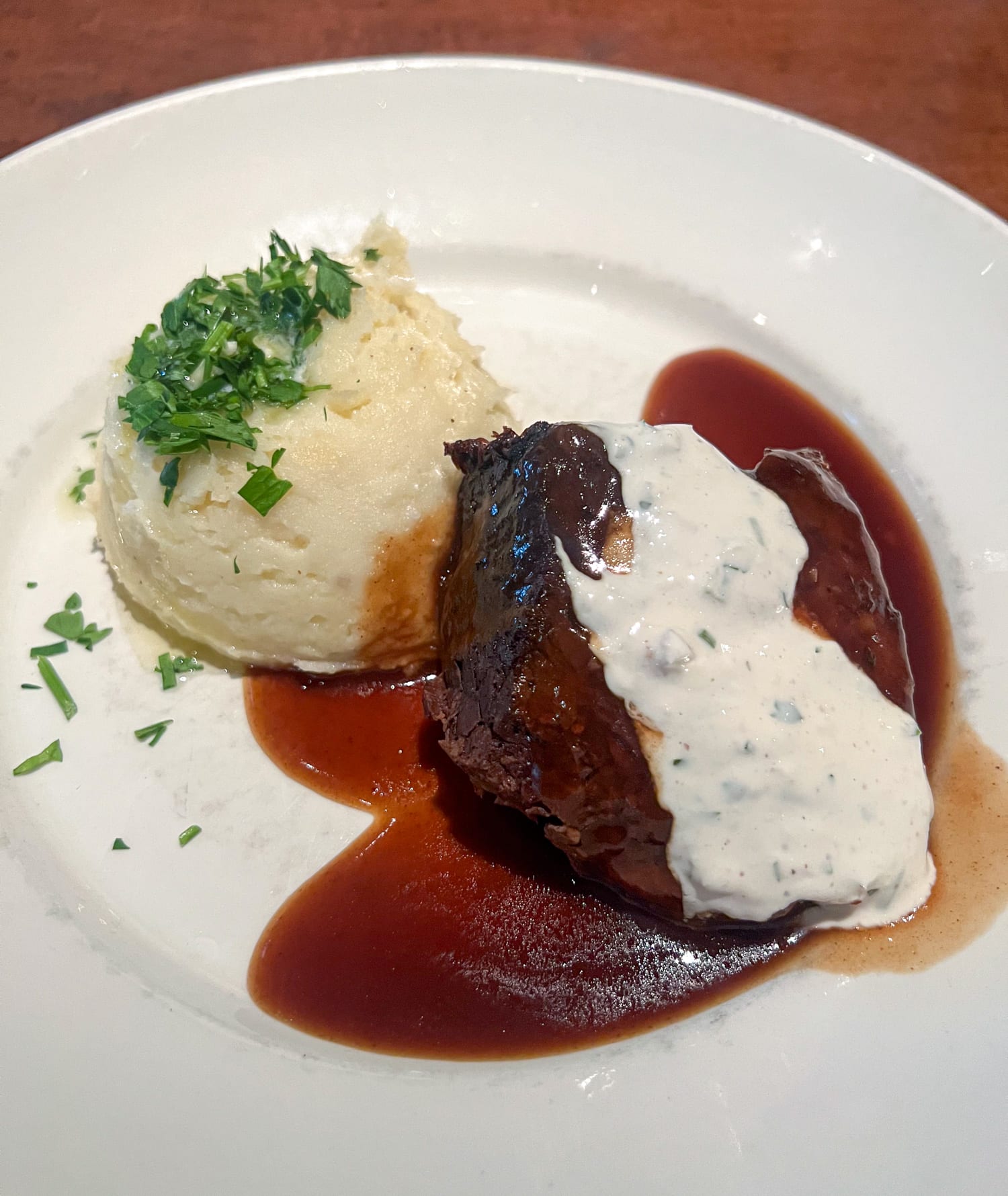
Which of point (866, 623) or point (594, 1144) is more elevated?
point (866, 623)

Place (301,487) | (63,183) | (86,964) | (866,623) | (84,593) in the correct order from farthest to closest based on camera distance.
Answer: (63,183) → (84,593) → (301,487) → (866,623) → (86,964)

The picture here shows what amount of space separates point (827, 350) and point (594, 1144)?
348 centimetres

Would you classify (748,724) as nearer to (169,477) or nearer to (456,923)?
(456,923)

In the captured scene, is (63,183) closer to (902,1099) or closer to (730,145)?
(730,145)

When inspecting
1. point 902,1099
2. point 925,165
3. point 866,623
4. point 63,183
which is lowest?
Answer: point 902,1099

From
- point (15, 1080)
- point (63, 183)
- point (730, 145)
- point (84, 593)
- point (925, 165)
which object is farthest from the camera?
point (925, 165)

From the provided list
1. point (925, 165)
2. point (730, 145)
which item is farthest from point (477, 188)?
point (925, 165)

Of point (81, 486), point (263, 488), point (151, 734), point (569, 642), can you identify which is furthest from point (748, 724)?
point (81, 486)

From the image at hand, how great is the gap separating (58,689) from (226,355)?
1.48 meters

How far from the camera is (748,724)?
2.51m

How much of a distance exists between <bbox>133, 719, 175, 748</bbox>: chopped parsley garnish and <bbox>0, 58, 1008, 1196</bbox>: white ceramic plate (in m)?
0.05

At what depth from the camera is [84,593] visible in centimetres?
357

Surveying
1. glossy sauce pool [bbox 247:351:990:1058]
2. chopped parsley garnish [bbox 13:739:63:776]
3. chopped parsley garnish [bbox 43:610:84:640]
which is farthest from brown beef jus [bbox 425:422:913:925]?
chopped parsley garnish [bbox 43:610:84:640]

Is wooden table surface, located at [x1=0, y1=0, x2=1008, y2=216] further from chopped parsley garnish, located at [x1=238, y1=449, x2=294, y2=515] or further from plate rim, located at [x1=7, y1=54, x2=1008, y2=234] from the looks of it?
chopped parsley garnish, located at [x1=238, y1=449, x2=294, y2=515]
